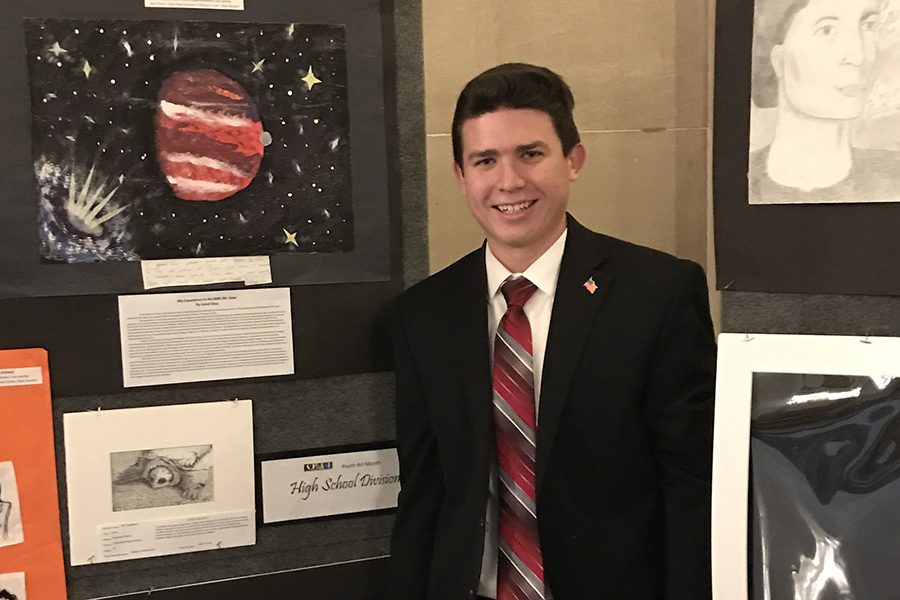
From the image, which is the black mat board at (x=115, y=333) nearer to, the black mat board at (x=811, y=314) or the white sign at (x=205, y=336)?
the white sign at (x=205, y=336)

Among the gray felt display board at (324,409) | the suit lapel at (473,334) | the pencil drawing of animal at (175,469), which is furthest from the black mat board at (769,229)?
the pencil drawing of animal at (175,469)

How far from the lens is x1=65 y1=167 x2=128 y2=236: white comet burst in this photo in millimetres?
869

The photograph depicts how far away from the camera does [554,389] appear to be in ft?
2.70

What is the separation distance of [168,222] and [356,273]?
22 cm

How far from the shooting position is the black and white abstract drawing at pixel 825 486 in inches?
23.0

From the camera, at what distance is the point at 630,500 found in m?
0.85

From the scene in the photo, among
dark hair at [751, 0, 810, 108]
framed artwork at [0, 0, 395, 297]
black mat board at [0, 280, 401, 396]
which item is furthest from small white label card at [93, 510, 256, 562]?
dark hair at [751, 0, 810, 108]

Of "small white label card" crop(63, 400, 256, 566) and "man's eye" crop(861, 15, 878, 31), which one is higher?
"man's eye" crop(861, 15, 878, 31)

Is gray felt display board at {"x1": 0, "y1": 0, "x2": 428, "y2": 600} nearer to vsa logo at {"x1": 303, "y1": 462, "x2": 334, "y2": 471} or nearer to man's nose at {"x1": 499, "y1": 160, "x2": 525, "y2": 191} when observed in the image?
vsa logo at {"x1": 303, "y1": 462, "x2": 334, "y2": 471}

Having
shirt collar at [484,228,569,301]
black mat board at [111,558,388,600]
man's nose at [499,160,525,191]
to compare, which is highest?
man's nose at [499,160,525,191]

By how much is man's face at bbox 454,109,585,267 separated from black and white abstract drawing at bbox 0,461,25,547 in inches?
23.6

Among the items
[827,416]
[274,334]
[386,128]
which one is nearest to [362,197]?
[386,128]

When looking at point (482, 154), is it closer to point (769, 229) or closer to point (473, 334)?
point (473, 334)

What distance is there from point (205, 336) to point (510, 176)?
0.40 m
